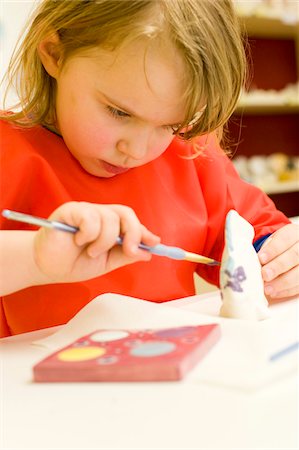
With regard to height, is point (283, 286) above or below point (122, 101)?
below

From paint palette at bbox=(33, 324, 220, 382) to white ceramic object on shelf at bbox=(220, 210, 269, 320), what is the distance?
0.10 m

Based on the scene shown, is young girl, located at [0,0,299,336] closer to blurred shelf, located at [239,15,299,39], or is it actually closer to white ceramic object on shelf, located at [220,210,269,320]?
white ceramic object on shelf, located at [220,210,269,320]

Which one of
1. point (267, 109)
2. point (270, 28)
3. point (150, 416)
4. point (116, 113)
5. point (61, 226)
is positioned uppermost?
point (270, 28)

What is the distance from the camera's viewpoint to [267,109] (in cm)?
287

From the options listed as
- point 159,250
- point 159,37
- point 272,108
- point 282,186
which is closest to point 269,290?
point 159,250

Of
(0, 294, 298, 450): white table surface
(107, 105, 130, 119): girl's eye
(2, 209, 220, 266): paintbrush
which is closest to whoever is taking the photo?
(0, 294, 298, 450): white table surface

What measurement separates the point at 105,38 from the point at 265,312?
0.33 m

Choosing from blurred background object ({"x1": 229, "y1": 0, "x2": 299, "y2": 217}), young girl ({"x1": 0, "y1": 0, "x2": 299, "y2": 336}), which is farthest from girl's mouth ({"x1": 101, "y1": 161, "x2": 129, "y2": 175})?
blurred background object ({"x1": 229, "y1": 0, "x2": 299, "y2": 217})

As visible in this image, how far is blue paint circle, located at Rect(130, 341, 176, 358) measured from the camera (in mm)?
417

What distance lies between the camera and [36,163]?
0.76m

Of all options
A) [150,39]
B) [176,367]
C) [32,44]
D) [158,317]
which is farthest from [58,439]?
[32,44]

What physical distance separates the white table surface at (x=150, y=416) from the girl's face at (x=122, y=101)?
0.33m

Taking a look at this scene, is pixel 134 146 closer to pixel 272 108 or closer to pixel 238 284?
pixel 238 284

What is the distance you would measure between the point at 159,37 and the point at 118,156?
0.48 feet
